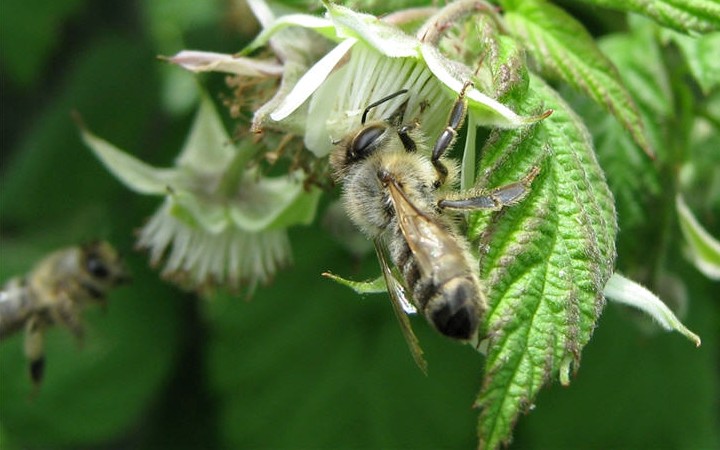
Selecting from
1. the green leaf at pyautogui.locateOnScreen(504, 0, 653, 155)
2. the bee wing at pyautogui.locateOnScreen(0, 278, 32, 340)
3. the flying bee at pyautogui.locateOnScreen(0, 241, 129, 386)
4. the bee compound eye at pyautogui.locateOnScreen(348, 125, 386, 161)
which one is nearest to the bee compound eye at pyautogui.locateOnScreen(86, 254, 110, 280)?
the flying bee at pyautogui.locateOnScreen(0, 241, 129, 386)

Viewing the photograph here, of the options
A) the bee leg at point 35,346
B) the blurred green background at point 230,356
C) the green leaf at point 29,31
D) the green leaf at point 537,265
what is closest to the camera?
the green leaf at point 537,265

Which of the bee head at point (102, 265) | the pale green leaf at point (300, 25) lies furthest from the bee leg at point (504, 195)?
the bee head at point (102, 265)

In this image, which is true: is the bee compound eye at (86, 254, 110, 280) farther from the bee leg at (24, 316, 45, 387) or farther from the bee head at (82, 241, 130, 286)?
the bee leg at (24, 316, 45, 387)

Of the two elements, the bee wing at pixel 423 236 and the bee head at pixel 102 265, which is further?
the bee head at pixel 102 265

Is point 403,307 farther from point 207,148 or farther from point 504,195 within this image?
point 207,148

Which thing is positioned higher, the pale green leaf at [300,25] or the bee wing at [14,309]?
the pale green leaf at [300,25]

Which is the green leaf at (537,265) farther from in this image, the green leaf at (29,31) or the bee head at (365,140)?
the green leaf at (29,31)
